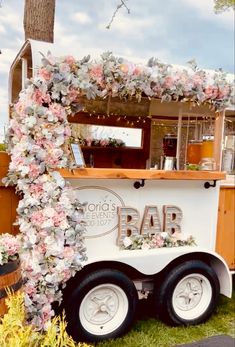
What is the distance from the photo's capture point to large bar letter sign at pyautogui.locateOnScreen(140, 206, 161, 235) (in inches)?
139

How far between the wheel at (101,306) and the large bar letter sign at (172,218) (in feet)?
2.19

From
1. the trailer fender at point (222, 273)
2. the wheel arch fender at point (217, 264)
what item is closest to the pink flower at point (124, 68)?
the wheel arch fender at point (217, 264)

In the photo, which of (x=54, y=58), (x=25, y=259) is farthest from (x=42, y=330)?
(x=54, y=58)

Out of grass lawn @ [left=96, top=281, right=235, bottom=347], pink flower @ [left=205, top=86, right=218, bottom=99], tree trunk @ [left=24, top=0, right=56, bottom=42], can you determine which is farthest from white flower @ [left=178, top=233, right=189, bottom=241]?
tree trunk @ [left=24, top=0, right=56, bottom=42]

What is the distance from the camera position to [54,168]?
2.98 metres

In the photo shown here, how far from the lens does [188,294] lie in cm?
373

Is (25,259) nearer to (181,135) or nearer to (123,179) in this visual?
(123,179)

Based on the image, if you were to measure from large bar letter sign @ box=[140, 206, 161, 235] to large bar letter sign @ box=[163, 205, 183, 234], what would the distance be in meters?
0.08

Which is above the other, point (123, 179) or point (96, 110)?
point (96, 110)

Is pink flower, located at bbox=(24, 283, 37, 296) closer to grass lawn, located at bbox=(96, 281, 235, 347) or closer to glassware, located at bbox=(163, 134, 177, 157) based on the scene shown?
grass lawn, located at bbox=(96, 281, 235, 347)

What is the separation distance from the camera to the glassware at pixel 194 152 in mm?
5480

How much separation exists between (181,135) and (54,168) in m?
3.55

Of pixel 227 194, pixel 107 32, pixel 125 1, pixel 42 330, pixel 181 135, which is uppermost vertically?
pixel 125 1

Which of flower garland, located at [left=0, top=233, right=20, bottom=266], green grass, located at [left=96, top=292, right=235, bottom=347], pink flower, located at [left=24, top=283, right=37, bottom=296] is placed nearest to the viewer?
flower garland, located at [left=0, top=233, right=20, bottom=266]
